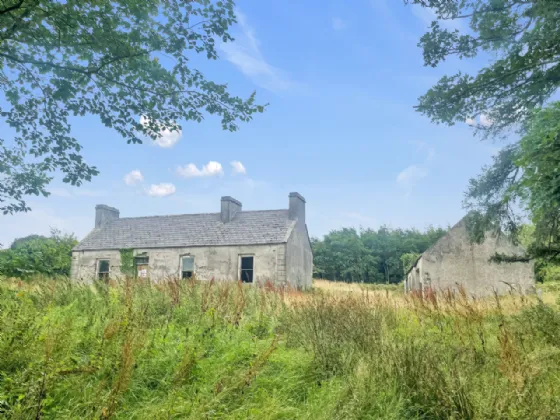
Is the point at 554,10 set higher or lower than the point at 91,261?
higher

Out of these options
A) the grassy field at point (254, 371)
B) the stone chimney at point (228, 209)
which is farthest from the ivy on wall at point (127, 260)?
the grassy field at point (254, 371)

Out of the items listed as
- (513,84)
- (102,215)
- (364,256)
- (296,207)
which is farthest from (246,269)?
(364,256)

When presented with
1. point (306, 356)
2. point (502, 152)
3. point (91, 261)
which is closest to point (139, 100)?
point (306, 356)

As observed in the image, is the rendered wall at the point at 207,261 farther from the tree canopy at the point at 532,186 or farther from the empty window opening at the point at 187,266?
the tree canopy at the point at 532,186

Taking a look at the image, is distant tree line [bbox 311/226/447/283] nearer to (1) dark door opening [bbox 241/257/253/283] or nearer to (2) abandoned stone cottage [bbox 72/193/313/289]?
(2) abandoned stone cottage [bbox 72/193/313/289]

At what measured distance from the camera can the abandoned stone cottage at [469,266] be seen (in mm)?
21328

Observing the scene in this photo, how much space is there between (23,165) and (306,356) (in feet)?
29.9

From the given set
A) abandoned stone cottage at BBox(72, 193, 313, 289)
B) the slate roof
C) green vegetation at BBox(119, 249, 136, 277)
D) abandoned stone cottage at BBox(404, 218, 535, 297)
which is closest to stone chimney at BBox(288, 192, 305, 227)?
abandoned stone cottage at BBox(72, 193, 313, 289)

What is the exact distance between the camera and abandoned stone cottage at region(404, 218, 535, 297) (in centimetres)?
2133

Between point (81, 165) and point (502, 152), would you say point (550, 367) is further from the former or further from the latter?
point (81, 165)

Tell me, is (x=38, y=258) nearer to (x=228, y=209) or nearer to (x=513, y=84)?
(x=228, y=209)

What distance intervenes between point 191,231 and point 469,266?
16.5 meters

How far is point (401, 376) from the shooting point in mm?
4086

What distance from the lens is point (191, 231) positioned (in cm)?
2497
